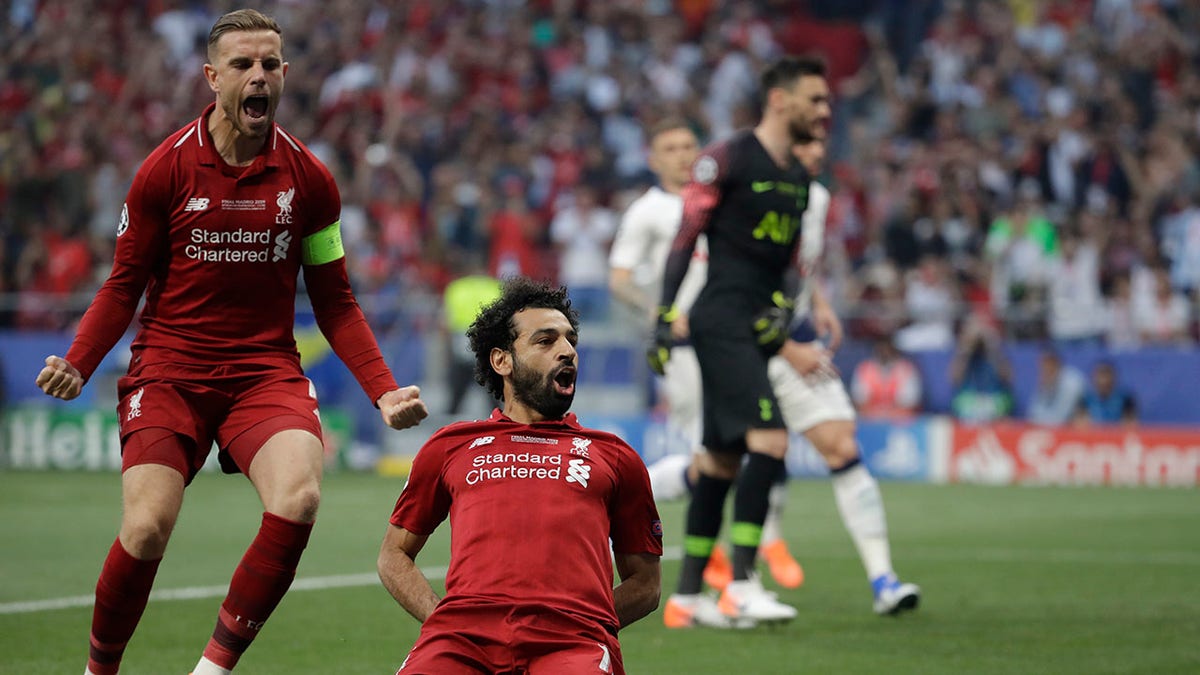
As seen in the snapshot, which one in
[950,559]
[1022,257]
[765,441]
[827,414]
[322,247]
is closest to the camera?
[322,247]

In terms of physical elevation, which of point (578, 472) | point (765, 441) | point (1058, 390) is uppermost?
point (578, 472)

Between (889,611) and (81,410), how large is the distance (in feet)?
46.2

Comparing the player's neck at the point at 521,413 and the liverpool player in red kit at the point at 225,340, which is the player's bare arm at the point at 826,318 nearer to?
the liverpool player in red kit at the point at 225,340

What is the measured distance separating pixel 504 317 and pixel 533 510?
2.05 feet

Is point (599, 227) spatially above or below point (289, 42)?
below

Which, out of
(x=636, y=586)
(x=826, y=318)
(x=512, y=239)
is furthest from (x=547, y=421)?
(x=512, y=239)

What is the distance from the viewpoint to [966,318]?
20.2 m

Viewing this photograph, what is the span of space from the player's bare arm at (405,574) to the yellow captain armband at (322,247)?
5.42 feet

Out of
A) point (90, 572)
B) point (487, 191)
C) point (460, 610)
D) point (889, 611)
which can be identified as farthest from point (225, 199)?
point (487, 191)

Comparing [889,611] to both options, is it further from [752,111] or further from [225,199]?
[752,111]

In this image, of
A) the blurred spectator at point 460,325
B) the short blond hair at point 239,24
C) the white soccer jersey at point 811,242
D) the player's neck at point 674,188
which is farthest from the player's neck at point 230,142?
the blurred spectator at point 460,325

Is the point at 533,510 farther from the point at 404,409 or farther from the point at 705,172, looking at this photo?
the point at 705,172

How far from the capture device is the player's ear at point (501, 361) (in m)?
5.23

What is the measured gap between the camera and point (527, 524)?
4957 mm
